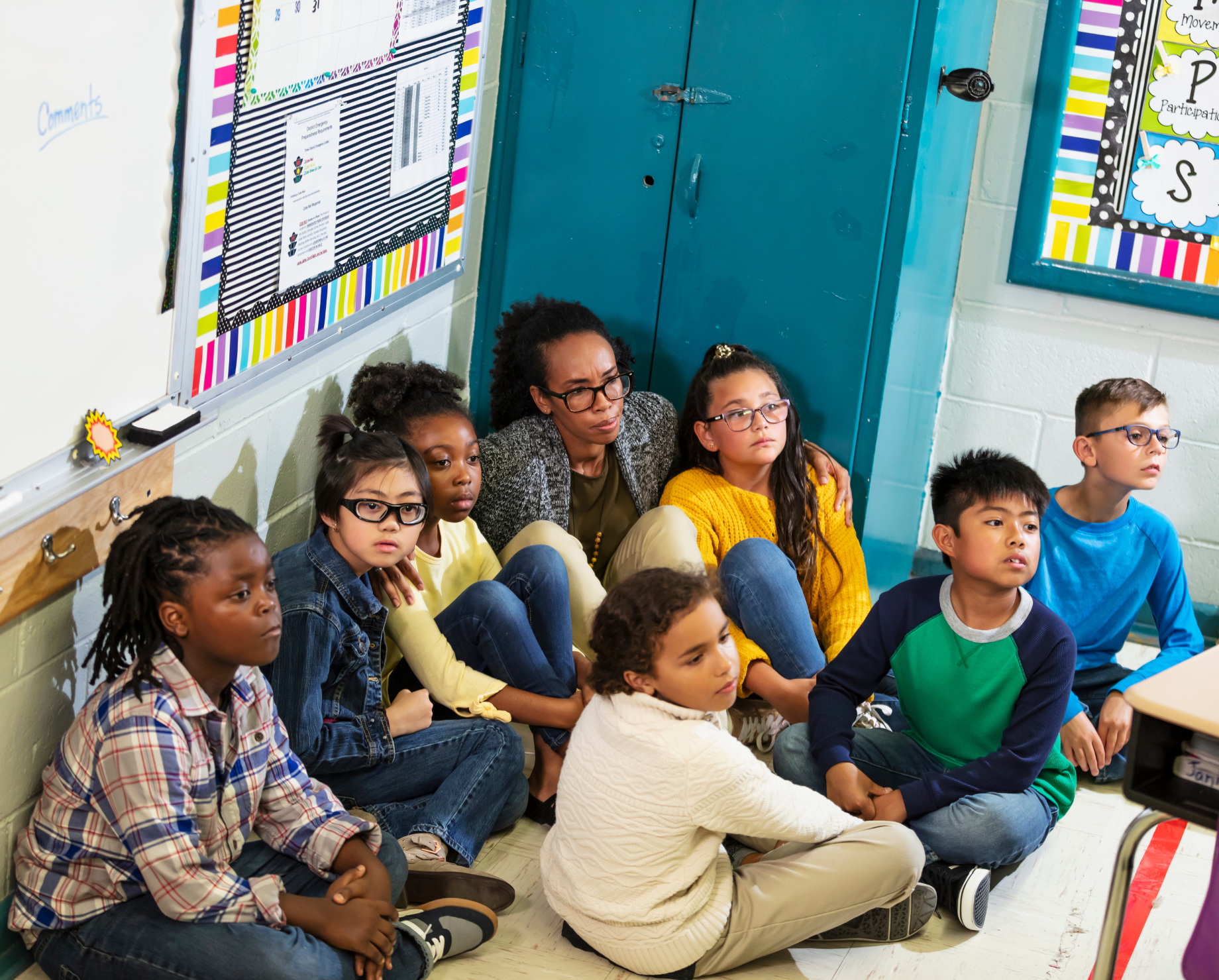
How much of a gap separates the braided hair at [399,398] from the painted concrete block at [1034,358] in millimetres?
1570

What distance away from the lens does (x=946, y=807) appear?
2.17m

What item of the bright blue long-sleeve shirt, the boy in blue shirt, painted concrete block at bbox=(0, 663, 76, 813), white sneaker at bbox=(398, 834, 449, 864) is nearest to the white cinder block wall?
the boy in blue shirt

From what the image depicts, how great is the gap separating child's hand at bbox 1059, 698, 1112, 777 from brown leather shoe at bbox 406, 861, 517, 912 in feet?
3.77

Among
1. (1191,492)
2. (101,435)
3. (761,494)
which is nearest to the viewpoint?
(101,435)

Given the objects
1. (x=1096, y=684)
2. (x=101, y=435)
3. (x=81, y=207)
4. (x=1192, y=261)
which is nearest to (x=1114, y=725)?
(x=1096, y=684)

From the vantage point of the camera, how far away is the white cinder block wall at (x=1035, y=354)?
10.9 feet

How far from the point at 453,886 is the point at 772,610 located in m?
0.86

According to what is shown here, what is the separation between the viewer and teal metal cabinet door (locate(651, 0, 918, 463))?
281 centimetres

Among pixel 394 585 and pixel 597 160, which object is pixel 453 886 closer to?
pixel 394 585

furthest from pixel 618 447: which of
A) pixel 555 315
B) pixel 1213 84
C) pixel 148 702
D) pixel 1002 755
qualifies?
pixel 1213 84

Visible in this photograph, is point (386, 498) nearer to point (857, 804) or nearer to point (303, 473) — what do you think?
point (303, 473)

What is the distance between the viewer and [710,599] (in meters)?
1.93

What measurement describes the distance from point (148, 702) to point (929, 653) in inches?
49.4

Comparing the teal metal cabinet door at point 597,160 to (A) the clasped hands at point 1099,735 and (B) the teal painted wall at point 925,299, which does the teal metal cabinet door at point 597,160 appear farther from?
(A) the clasped hands at point 1099,735
